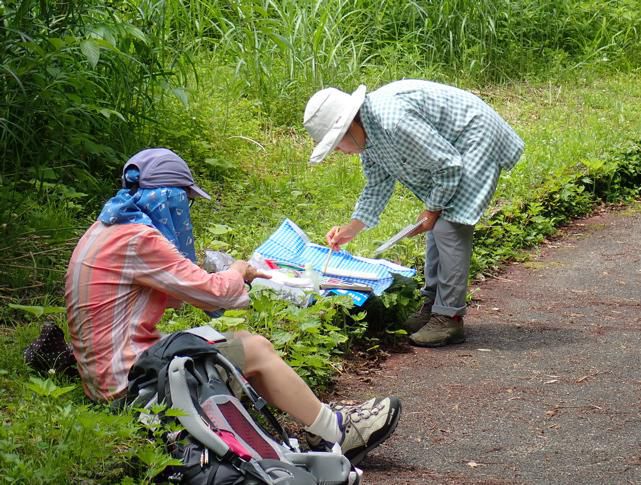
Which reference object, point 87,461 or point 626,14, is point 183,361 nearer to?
point 87,461

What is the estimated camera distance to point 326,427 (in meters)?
3.93

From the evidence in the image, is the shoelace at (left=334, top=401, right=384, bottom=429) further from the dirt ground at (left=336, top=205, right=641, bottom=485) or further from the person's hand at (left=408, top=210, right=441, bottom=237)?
the person's hand at (left=408, top=210, right=441, bottom=237)

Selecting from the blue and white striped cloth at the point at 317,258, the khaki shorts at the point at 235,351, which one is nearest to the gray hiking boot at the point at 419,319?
the blue and white striped cloth at the point at 317,258

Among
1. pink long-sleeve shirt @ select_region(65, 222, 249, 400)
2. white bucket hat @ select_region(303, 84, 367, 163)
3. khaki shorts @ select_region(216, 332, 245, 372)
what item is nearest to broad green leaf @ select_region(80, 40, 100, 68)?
white bucket hat @ select_region(303, 84, 367, 163)

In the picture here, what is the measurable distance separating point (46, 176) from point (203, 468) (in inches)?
122

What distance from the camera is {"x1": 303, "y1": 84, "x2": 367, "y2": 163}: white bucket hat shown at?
4988 mm

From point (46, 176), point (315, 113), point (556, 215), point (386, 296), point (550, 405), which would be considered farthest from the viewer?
point (556, 215)

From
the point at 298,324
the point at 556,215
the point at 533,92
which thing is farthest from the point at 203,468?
the point at 533,92

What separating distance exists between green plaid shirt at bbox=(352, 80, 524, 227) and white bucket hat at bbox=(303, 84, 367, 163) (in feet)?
0.32

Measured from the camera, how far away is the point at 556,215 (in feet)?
25.5

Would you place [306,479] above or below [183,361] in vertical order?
below

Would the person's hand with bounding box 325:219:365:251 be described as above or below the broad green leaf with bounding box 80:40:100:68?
below

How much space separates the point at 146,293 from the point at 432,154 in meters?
1.77

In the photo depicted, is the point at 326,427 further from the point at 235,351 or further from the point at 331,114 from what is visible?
the point at 331,114
